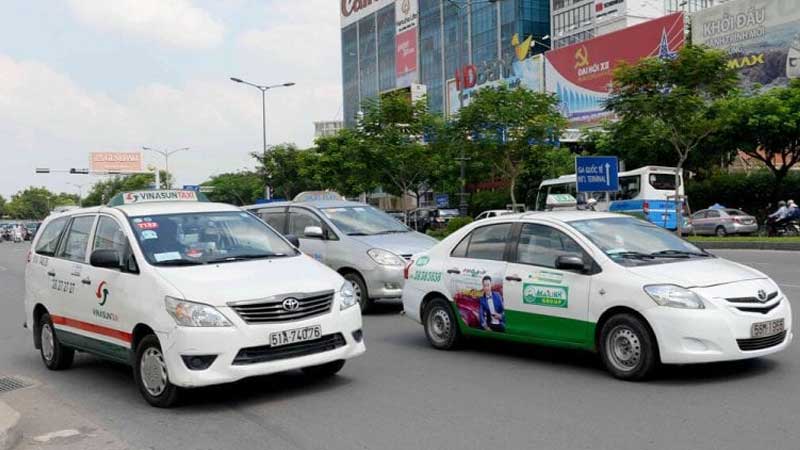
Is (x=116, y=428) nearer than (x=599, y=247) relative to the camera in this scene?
Yes

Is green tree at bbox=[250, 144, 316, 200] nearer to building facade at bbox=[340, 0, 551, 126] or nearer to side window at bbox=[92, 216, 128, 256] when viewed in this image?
building facade at bbox=[340, 0, 551, 126]

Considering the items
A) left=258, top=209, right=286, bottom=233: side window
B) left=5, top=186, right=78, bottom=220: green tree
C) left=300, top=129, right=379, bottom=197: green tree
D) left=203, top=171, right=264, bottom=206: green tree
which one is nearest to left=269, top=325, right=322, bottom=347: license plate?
left=258, top=209, right=286, bottom=233: side window

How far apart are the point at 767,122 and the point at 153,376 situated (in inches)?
1216

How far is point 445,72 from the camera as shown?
294 ft

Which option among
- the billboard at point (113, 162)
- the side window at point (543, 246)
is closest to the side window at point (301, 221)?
the side window at point (543, 246)

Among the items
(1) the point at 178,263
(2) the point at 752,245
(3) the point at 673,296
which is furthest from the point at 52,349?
(2) the point at 752,245

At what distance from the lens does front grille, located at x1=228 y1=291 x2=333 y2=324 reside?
6242mm

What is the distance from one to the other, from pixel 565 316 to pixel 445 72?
84287 millimetres

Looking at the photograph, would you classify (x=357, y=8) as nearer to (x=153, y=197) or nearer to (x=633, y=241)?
(x=153, y=197)

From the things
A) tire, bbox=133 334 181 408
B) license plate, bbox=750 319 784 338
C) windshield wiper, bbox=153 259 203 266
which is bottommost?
tire, bbox=133 334 181 408

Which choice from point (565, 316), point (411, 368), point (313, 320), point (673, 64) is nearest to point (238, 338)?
point (313, 320)

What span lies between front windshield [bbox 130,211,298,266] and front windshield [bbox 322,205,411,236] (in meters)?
4.58

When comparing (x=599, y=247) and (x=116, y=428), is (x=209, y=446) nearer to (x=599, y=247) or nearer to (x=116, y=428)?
(x=116, y=428)

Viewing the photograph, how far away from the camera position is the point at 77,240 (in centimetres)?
808
